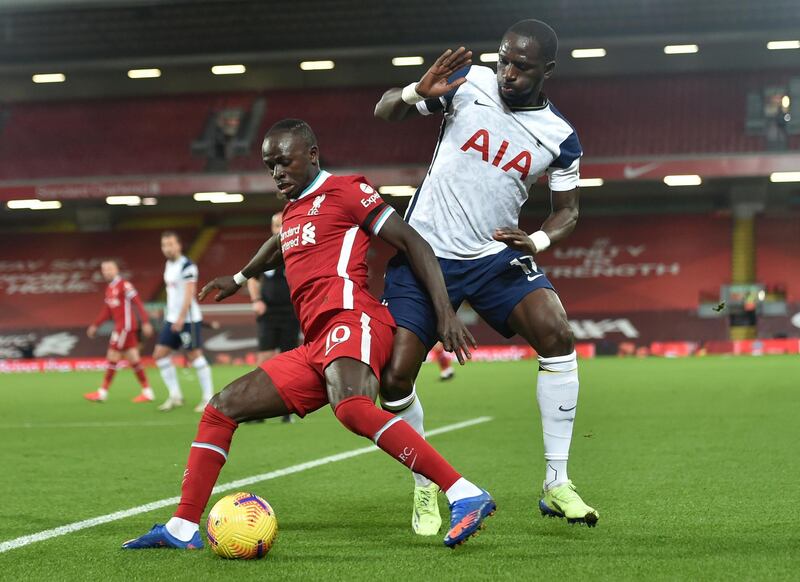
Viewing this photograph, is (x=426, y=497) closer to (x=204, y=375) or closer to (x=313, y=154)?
(x=313, y=154)

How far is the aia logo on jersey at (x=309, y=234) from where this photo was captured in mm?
4195

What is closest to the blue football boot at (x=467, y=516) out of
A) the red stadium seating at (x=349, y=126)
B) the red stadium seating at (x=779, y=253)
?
the red stadium seating at (x=349, y=126)

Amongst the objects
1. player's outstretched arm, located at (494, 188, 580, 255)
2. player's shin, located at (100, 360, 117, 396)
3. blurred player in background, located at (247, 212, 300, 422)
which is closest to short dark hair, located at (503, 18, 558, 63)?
player's outstretched arm, located at (494, 188, 580, 255)

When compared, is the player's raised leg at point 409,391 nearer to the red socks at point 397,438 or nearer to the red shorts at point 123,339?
the red socks at point 397,438

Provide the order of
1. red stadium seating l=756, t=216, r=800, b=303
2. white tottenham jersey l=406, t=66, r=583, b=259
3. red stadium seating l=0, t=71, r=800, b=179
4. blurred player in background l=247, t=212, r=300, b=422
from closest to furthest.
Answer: white tottenham jersey l=406, t=66, r=583, b=259, blurred player in background l=247, t=212, r=300, b=422, red stadium seating l=756, t=216, r=800, b=303, red stadium seating l=0, t=71, r=800, b=179

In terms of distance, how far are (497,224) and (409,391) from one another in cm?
84

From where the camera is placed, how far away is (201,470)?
4.02m

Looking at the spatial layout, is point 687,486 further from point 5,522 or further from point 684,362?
point 684,362

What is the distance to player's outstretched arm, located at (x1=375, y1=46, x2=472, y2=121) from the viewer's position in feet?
13.6

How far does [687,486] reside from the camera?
17.9 feet

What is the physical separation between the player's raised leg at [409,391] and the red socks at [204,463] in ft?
2.23

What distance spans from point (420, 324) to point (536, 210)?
80.2 feet

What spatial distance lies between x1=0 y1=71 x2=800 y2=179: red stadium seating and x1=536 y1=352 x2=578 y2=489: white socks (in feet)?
71.8

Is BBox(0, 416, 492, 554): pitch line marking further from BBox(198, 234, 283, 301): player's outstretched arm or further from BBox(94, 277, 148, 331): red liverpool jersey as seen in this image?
BBox(94, 277, 148, 331): red liverpool jersey
